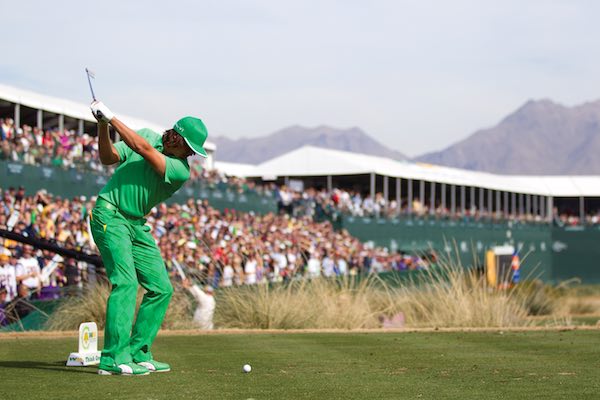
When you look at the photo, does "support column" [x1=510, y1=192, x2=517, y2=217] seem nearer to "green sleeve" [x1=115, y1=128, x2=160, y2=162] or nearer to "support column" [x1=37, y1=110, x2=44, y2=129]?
"support column" [x1=37, y1=110, x2=44, y2=129]

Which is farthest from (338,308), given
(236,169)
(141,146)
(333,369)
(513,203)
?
(513,203)

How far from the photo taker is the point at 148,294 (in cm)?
878

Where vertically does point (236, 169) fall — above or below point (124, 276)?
above

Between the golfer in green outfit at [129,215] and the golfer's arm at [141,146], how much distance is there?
2cm

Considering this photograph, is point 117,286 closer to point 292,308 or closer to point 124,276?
point 124,276

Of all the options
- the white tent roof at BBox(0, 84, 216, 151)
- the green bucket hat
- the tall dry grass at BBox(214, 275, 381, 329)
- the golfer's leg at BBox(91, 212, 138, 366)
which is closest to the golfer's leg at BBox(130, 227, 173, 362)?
the golfer's leg at BBox(91, 212, 138, 366)

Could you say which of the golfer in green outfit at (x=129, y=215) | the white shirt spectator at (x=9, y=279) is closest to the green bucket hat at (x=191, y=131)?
the golfer in green outfit at (x=129, y=215)

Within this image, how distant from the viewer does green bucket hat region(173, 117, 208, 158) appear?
27.5 ft

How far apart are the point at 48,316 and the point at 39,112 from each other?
16985 mm

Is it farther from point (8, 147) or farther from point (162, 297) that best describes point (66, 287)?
point (8, 147)

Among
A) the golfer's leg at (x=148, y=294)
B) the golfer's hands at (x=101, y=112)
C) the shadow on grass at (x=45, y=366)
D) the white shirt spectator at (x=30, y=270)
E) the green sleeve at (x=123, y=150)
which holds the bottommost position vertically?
the shadow on grass at (x=45, y=366)

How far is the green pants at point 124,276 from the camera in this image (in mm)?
8398

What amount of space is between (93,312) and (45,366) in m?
5.68

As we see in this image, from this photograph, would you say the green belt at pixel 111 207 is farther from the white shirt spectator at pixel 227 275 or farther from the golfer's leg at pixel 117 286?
the white shirt spectator at pixel 227 275
